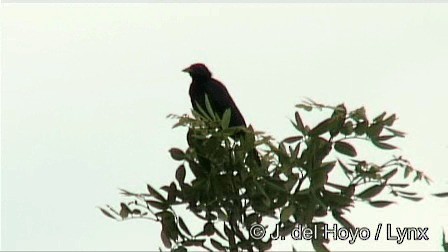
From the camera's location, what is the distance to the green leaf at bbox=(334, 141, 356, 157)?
Answer: 146 centimetres

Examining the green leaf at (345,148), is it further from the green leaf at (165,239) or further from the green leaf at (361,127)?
the green leaf at (165,239)

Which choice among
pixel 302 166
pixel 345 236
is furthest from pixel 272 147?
pixel 345 236

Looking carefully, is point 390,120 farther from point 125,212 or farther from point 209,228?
point 125,212

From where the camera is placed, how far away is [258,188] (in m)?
1.37

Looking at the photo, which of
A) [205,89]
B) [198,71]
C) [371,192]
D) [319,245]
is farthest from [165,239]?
[198,71]

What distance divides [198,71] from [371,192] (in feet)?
5.68

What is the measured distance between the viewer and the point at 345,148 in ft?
4.81

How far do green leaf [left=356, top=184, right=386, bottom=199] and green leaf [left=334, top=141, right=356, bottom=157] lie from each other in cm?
7

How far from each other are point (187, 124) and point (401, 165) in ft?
1.36

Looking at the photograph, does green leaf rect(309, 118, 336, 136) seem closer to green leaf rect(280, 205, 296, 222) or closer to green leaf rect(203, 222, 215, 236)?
green leaf rect(280, 205, 296, 222)

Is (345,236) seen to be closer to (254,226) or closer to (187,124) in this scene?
(254,226)

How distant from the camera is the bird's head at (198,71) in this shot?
3.06 meters

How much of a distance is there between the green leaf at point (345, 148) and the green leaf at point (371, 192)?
74 millimetres

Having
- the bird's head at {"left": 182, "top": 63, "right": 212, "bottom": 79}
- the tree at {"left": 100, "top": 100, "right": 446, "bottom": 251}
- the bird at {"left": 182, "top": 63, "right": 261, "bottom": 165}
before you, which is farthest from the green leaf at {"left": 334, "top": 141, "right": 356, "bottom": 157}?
the bird's head at {"left": 182, "top": 63, "right": 212, "bottom": 79}
